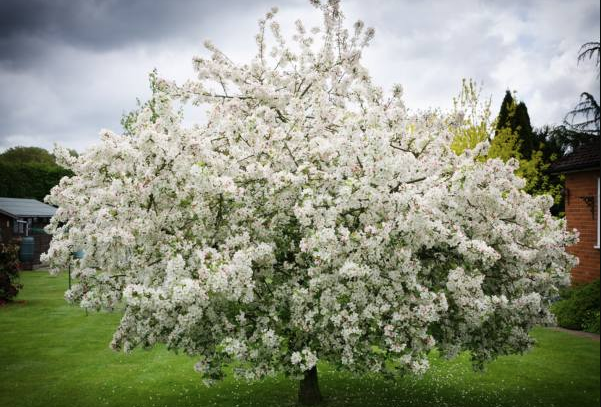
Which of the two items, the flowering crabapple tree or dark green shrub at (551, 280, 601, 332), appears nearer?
the flowering crabapple tree

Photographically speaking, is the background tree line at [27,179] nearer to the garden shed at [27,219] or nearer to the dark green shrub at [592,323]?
the garden shed at [27,219]

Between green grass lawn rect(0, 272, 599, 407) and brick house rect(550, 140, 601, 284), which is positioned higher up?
brick house rect(550, 140, 601, 284)

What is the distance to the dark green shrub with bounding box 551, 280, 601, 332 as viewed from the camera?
1638 centimetres

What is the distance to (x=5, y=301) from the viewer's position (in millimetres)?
22078

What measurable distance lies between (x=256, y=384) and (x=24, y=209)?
32.4m

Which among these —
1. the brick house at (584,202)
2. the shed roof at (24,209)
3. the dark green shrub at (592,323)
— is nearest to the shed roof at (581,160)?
the brick house at (584,202)

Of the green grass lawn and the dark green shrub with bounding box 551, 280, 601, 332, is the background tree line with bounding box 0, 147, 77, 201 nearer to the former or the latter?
the green grass lawn

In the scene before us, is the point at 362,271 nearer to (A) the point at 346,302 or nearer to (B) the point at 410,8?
(A) the point at 346,302

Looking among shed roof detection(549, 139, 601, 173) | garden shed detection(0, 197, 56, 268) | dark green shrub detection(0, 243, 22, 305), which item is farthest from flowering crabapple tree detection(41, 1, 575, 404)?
garden shed detection(0, 197, 56, 268)

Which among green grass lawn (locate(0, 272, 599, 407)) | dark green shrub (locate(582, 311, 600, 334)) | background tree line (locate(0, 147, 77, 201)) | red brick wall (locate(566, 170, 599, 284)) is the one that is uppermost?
background tree line (locate(0, 147, 77, 201))

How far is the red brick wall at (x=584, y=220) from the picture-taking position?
765 inches

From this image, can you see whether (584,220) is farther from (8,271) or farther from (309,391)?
(8,271)

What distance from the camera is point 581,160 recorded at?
20.0 m

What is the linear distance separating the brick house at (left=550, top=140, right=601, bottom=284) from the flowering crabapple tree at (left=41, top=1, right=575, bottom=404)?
11.9 m
